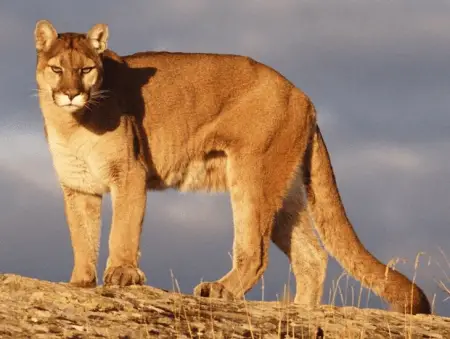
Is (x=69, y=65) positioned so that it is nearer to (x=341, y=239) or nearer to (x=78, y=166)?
(x=78, y=166)

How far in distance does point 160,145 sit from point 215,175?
656 millimetres

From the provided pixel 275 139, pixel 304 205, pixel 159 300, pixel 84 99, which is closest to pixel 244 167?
pixel 275 139

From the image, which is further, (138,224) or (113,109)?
(113,109)

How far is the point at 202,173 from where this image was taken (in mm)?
8469

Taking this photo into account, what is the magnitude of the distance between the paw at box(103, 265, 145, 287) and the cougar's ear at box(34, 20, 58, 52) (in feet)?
7.57

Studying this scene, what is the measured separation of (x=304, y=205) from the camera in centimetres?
873

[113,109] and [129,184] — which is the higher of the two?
[113,109]

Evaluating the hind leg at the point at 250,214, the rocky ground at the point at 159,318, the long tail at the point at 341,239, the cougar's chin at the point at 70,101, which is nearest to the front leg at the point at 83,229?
the cougar's chin at the point at 70,101

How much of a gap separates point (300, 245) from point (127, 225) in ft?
7.34

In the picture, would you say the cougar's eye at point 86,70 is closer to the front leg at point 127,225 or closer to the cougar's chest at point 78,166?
the cougar's chest at point 78,166

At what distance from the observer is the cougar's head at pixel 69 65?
23.8ft

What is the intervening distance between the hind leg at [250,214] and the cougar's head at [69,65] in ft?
5.30

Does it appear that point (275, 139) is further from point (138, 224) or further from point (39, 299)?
point (39, 299)

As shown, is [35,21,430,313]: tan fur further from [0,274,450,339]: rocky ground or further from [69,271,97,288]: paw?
[0,274,450,339]: rocky ground
